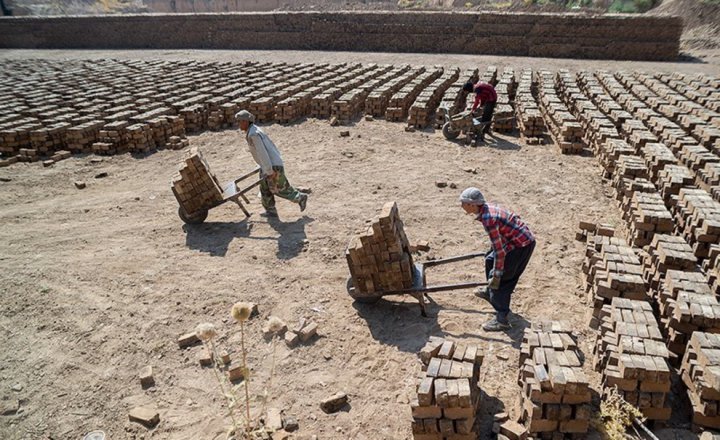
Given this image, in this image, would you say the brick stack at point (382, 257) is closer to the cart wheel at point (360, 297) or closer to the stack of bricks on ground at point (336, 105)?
the cart wheel at point (360, 297)

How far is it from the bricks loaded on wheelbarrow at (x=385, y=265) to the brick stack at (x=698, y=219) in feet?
9.58

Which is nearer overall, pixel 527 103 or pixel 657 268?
pixel 657 268

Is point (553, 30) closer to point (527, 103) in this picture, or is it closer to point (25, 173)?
point (527, 103)

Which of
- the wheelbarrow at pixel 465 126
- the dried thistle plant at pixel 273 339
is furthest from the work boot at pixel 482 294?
the wheelbarrow at pixel 465 126

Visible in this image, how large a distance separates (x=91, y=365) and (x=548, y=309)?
4.93 metres

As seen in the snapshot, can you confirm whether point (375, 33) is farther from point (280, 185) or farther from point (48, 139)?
point (280, 185)

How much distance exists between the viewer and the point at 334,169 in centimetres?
986

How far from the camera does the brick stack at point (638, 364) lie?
376 cm

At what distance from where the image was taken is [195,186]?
7.37 m

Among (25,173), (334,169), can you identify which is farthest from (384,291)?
(25,173)

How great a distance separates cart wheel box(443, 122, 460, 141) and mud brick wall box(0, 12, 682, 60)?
15059mm

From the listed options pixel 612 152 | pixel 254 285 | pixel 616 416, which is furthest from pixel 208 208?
pixel 612 152

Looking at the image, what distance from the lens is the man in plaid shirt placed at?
4.81m

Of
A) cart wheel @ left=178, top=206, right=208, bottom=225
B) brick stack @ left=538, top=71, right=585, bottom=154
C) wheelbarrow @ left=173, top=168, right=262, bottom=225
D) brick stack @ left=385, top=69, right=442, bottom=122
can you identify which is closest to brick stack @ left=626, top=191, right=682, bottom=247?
brick stack @ left=538, top=71, right=585, bottom=154
